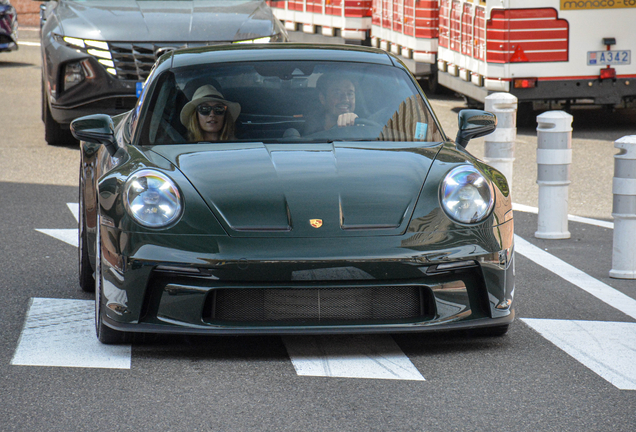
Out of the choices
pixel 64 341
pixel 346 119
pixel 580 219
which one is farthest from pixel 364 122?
pixel 580 219

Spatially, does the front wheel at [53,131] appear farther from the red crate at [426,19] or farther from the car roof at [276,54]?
the red crate at [426,19]

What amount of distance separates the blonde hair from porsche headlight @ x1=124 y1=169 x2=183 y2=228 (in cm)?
66

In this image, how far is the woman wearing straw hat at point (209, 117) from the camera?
16.8 feet

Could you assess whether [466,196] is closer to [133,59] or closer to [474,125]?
[474,125]

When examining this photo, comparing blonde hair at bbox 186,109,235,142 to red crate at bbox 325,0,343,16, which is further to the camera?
red crate at bbox 325,0,343,16

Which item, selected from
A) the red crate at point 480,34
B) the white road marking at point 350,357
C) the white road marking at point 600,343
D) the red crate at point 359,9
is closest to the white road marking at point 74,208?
the white road marking at point 350,357

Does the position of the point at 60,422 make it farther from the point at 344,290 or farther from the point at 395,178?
the point at 395,178

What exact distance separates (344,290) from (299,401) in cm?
58

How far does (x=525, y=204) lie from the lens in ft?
29.3

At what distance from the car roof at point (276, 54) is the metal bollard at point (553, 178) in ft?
7.09

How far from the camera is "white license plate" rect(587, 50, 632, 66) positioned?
43.9ft

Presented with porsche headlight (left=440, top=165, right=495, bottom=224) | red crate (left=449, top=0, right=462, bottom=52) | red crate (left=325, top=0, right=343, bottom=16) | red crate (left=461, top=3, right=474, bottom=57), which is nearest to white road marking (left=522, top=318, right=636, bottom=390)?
porsche headlight (left=440, top=165, right=495, bottom=224)

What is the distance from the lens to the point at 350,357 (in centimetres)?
445

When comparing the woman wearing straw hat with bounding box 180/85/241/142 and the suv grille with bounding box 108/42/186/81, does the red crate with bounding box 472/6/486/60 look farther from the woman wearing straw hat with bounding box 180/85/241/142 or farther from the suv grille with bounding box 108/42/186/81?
the woman wearing straw hat with bounding box 180/85/241/142
